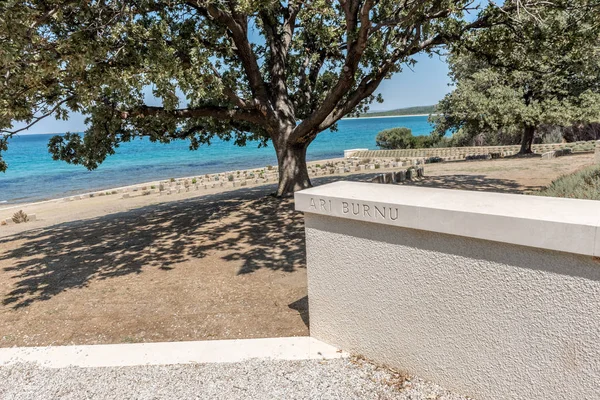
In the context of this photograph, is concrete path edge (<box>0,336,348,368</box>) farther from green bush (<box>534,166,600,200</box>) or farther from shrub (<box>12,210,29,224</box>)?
shrub (<box>12,210,29,224</box>)

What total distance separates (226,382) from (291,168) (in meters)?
9.49

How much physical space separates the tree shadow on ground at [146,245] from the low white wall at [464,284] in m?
2.92

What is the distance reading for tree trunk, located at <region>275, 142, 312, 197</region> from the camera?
12344 millimetres

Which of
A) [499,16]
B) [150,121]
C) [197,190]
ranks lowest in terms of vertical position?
[197,190]

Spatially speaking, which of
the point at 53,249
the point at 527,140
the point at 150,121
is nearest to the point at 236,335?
the point at 53,249

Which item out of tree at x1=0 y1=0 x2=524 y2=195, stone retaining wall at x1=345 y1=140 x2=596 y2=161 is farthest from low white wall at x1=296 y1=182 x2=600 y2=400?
stone retaining wall at x1=345 y1=140 x2=596 y2=161

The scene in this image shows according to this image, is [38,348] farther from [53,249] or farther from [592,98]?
[592,98]

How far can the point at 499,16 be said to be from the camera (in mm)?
9695

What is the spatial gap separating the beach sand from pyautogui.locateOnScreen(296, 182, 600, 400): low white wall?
1.25 meters

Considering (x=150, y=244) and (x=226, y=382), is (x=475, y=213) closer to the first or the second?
(x=226, y=382)

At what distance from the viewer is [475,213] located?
8.54 ft

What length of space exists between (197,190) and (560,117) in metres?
18.9

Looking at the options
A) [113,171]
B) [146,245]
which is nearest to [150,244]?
[146,245]

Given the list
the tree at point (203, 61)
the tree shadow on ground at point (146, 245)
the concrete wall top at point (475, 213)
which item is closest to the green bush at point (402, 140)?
the tree at point (203, 61)
